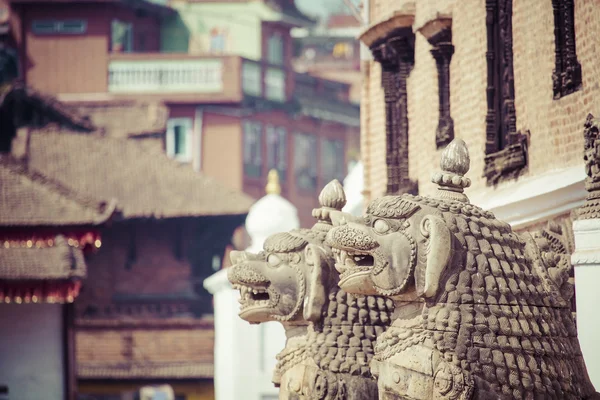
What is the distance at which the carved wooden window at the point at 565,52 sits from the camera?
1088 centimetres

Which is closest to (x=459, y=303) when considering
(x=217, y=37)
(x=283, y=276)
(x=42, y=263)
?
(x=283, y=276)

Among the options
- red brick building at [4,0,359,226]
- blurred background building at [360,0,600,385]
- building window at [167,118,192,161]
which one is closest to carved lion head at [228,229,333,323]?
blurred background building at [360,0,600,385]

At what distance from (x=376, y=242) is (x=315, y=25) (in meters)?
38.1

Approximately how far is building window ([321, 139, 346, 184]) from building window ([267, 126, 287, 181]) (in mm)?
1961

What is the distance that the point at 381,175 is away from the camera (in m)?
16.6

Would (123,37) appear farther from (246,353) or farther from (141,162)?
(246,353)

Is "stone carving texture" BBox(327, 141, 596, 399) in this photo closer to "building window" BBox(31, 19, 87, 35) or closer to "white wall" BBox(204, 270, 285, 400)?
"white wall" BBox(204, 270, 285, 400)

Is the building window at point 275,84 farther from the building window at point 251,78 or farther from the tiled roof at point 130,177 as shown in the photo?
the tiled roof at point 130,177

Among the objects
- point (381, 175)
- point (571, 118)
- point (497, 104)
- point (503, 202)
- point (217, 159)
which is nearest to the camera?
point (571, 118)

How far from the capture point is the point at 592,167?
9.43 meters

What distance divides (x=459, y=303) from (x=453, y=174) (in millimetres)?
849

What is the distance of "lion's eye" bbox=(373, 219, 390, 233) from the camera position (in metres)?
8.41

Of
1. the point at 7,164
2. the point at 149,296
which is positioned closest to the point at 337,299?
the point at 7,164

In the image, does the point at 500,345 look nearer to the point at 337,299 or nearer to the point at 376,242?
the point at 376,242
